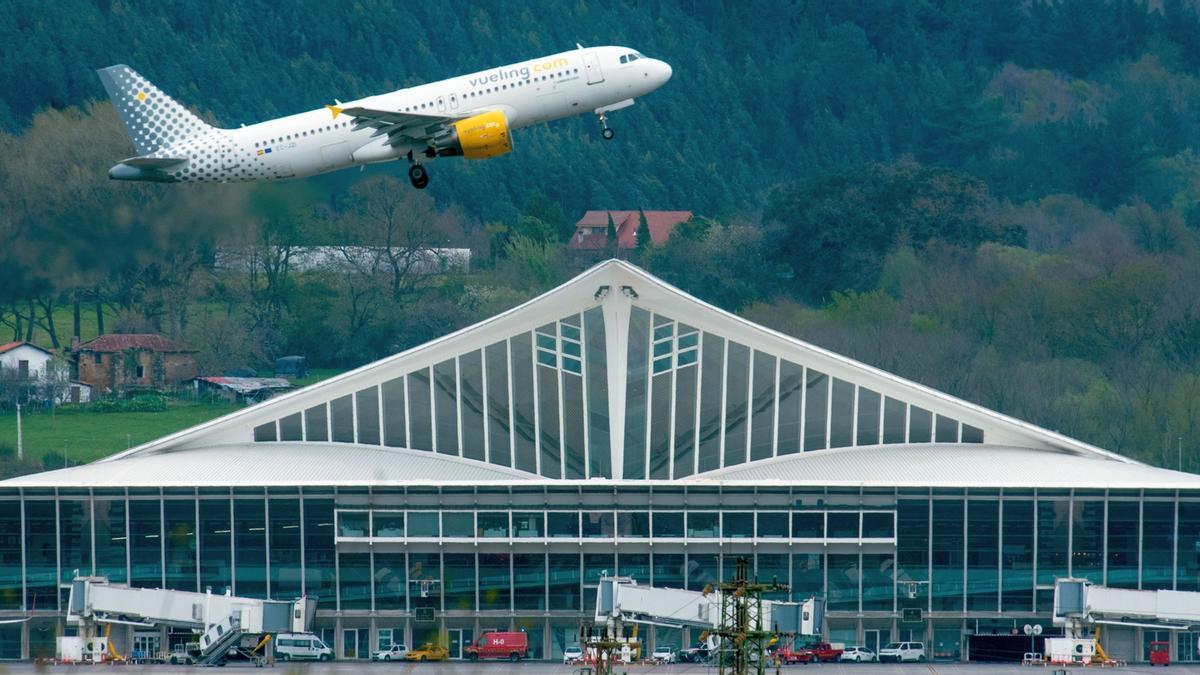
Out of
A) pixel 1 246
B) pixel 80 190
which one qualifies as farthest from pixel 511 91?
pixel 80 190

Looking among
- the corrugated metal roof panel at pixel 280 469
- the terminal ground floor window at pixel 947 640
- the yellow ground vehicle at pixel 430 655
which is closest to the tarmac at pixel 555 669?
the yellow ground vehicle at pixel 430 655

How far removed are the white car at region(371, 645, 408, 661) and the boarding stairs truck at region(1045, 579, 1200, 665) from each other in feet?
91.4

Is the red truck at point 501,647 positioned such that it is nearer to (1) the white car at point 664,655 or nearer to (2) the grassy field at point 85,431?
(1) the white car at point 664,655

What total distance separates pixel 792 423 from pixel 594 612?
48.2ft

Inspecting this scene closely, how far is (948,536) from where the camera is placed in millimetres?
119125

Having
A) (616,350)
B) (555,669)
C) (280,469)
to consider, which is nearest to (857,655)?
(555,669)

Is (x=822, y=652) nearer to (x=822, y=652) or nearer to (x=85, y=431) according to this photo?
(x=822, y=652)

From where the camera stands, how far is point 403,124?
106562 mm

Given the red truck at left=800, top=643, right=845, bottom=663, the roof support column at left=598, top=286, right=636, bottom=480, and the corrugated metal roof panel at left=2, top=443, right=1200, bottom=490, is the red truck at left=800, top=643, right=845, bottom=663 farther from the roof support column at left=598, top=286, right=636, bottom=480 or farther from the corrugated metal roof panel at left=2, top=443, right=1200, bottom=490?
the roof support column at left=598, top=286, right=636, bottom=480

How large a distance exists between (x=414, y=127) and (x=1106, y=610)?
3631 centimetres

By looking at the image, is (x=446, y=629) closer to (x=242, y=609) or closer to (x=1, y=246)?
(x=242, y=609)

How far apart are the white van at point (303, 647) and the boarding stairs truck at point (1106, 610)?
3126 centimetres

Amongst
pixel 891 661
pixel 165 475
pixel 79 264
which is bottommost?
pixel 891 661

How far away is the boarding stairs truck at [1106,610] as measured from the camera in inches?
4542
